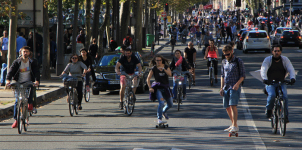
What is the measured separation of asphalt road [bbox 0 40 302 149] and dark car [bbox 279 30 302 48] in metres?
25.4

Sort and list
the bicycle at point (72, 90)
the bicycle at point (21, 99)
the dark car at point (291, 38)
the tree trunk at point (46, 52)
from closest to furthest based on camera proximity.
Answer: the bicycle at point (21, 99) < the bicycle at point (72, 90) < the tree trunk at point (46, 52) < the dark car at point (291, 38)

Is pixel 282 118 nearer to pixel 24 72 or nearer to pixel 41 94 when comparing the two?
pixel 24 72

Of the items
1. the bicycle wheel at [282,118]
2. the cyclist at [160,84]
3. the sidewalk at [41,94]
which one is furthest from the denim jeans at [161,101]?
the sidewalk at [41,94]

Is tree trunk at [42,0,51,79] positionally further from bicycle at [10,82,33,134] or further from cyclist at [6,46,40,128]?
bicycle at [10,82,33,134]

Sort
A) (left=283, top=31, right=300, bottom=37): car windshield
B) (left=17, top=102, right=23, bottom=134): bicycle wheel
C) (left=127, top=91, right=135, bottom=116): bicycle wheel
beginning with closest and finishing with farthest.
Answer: (left=17, top=102, right=23, bottom=134): bicycle wheel < (left=127, top=91, right=135, bottom=116): bicycle wheel < (left=283, top=31, right=300, bottom=37): car windshield

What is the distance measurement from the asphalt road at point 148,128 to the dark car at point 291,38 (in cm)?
2544

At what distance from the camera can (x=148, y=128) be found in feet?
33.6

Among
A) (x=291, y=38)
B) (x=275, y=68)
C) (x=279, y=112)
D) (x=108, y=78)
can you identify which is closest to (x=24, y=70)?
(x=275, y=68)

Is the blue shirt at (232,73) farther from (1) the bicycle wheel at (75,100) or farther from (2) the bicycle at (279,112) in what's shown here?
(1) the bicycle wheel at (75,100)

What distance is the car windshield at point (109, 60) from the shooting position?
17312mm

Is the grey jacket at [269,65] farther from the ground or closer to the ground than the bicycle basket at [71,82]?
farther from the ground

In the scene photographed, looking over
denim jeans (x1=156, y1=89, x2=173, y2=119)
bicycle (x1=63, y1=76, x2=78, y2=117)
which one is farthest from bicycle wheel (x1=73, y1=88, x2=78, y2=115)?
denim jeans (x1=156, y1=89, x2=173, y2=119)

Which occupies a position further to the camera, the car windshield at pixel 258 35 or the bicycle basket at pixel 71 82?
the car windshield at pixel 258 35

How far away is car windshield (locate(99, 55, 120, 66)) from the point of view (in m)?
17.3
